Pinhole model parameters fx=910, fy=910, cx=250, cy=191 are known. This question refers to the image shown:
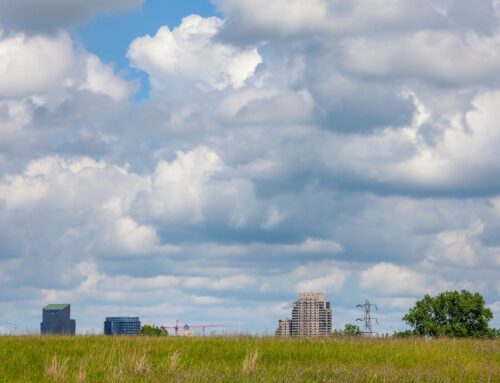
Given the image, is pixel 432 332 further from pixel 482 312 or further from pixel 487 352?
pixel 487 352

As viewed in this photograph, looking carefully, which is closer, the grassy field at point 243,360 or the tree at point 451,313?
the grassy field at point 243,360

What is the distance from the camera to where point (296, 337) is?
136 feet

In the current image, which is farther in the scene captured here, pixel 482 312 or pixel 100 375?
pixel 482 312

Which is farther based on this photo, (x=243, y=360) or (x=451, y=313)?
(x=451, y=313)

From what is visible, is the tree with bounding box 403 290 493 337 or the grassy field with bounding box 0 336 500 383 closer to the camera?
the grassy field with bounding box 0 336 500 383

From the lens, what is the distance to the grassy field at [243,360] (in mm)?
29292

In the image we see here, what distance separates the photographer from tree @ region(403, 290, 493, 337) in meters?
83.1

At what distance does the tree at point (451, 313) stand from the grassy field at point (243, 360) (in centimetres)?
4038

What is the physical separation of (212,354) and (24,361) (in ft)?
24.3

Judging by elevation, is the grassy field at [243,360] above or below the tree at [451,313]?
below

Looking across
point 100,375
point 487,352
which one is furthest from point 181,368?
point 487,352

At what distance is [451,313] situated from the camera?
3307 inches

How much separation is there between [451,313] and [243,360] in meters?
52.8

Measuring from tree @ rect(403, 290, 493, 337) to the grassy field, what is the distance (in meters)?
40.4
